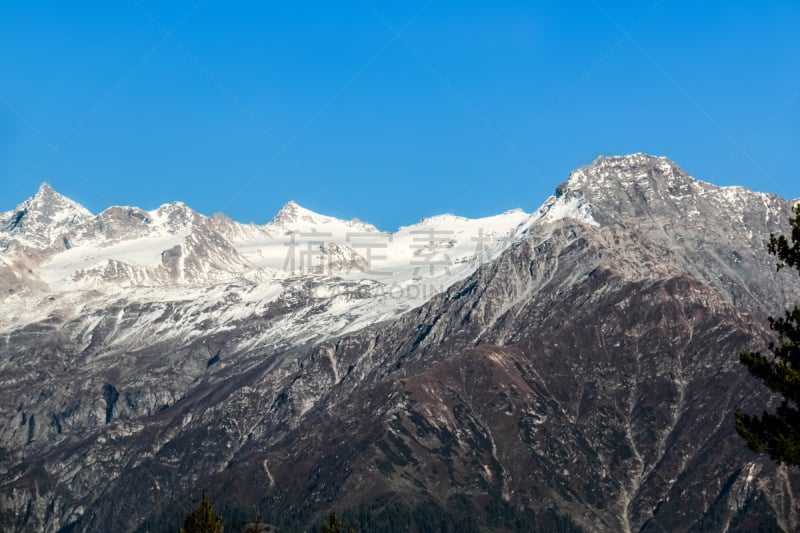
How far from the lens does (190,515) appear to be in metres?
103

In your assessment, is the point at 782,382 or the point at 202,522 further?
the point at 202,522

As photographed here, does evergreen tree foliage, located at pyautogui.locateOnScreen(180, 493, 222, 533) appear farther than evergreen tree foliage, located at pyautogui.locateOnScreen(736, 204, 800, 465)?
Yes

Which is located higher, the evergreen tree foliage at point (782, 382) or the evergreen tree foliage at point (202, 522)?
the evergreen tree foliage at point (202, 522)

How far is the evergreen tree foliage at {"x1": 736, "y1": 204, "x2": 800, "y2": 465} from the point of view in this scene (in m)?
73.6

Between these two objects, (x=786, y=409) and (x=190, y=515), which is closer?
(x=786, y=409)

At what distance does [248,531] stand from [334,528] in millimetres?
7850

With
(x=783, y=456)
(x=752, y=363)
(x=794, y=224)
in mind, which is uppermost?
(x=794, y=224)

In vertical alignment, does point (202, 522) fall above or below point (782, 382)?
above

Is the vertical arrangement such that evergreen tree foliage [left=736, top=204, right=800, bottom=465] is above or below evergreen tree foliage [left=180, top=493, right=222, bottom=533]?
below

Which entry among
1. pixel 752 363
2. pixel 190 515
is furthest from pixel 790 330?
pixel 190 515

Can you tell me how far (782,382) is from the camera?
73.9 metres

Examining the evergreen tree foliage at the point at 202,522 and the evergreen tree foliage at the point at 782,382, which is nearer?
the evergreen tree foliage at the point at 782,382

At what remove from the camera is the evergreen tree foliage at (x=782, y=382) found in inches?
2896

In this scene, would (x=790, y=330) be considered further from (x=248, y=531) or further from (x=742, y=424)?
(x=248, y=531)
